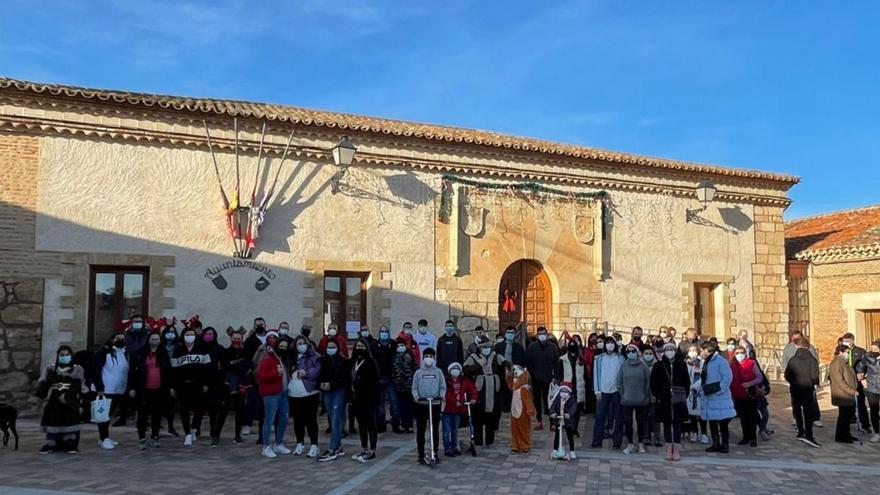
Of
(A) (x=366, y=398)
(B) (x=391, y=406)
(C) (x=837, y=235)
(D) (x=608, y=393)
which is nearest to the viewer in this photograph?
(A) (x=366, y=398)

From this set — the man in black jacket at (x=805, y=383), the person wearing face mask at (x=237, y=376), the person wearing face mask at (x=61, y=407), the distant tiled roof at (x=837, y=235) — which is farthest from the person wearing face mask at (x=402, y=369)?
the distant tiled roof at (x=837, y=235)

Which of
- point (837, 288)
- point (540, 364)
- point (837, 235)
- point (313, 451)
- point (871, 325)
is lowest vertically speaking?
point (313, 451)

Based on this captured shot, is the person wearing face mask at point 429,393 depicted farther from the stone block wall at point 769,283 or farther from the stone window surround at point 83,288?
the stone block wall at point 769,283

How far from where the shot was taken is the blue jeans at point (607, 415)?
9.54m

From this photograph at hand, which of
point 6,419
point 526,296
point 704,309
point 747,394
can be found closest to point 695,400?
point 747,394

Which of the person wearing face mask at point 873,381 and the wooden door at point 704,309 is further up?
the wooden door at point 704,309

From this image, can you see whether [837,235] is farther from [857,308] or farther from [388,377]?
[388,377]

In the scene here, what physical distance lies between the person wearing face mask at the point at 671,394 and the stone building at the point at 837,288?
11.2 meters

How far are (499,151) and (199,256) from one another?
6.53 meters

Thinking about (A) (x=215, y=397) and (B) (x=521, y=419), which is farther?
(A) (x=215, y=397)

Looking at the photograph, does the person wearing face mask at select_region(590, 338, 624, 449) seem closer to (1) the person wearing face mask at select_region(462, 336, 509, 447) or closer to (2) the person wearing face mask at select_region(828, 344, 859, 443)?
(1) the person wearing face mask at select_region(462, 336, 509, 447)

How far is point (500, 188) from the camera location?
1517 centimetres

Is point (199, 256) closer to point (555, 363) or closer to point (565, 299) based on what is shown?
point (555, 363)

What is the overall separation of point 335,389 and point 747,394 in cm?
570
